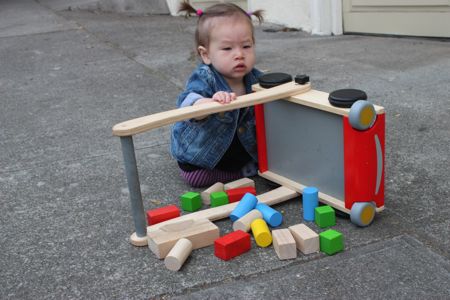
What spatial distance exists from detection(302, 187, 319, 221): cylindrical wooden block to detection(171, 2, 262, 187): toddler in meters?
0.54

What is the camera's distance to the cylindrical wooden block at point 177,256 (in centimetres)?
206

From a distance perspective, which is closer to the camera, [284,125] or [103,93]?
[284,125]

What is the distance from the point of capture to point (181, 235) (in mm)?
2211

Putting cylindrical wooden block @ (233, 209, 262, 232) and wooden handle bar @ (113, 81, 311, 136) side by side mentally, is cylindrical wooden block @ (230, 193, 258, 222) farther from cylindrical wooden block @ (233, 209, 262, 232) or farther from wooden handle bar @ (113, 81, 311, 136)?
wooden handle bar @ (113, 81, 311, 136)

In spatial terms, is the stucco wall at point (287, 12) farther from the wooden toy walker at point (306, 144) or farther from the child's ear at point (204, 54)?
the wooden toy walker at point (306, 144)

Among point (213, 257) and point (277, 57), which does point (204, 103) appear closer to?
point (213, 257)

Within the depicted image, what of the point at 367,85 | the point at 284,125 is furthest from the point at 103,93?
the point at 284,125

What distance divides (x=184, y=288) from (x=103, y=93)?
286 centimetres

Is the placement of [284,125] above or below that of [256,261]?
above

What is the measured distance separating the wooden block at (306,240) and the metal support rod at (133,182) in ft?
1.83

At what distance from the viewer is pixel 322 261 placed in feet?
6.78

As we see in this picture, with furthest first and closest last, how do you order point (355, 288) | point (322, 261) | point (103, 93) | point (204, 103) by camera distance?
point (103, 93)
point (204, 103)
point (322, 261)
point (355, 288)

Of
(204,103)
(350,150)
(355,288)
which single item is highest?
(204,103)

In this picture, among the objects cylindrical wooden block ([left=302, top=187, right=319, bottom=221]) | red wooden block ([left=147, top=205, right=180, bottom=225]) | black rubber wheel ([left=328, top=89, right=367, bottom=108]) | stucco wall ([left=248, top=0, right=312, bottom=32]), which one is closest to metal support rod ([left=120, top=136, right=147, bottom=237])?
red wooden block ([left=147, top=205, right=180, bottom=225])
